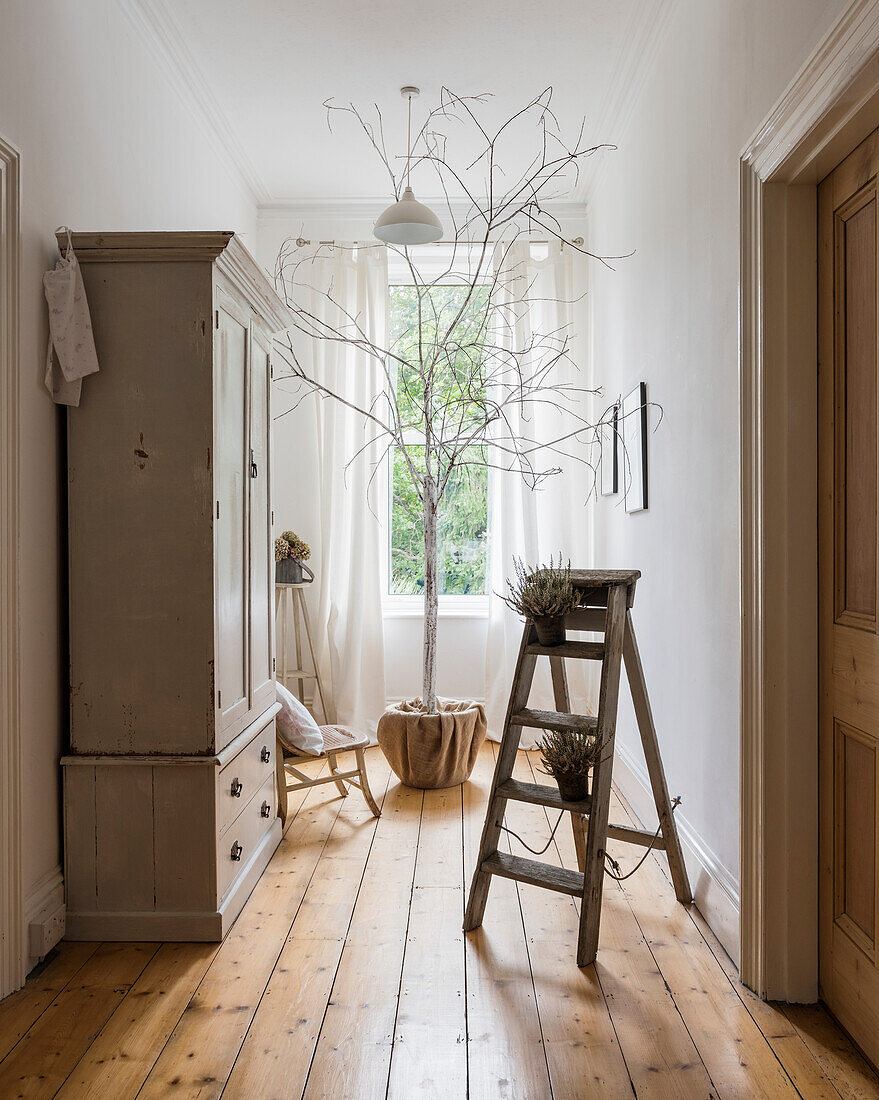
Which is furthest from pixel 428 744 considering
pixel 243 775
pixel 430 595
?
pixel 243 775

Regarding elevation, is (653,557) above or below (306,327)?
below

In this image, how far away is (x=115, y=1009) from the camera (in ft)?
6.53

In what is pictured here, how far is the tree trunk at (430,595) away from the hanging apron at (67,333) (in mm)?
1702

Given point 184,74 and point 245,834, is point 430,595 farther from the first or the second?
point 184,74

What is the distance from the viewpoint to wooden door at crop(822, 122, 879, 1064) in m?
1.75

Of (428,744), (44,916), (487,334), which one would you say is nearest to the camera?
(44,916)

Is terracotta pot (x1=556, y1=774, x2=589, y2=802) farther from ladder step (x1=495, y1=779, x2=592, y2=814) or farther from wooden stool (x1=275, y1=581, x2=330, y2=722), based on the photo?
wooden stool (x1=275, y1=581, x2=330, y2=722)

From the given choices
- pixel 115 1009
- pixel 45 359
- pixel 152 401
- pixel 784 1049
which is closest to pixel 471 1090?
pixel 784 1049

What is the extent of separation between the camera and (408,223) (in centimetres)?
335

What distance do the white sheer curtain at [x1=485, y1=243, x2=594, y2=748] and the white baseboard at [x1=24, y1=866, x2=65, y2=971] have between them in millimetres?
2672

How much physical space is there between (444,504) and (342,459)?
725mm

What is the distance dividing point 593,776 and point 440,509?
2.87 m

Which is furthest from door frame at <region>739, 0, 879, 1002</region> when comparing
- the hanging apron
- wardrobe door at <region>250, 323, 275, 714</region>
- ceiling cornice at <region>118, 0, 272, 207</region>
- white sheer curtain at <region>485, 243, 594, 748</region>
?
white sheer curtain at <region>485, 243, 594, 748</region>

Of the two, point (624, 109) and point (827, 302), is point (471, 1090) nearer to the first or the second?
point (827, 302)
